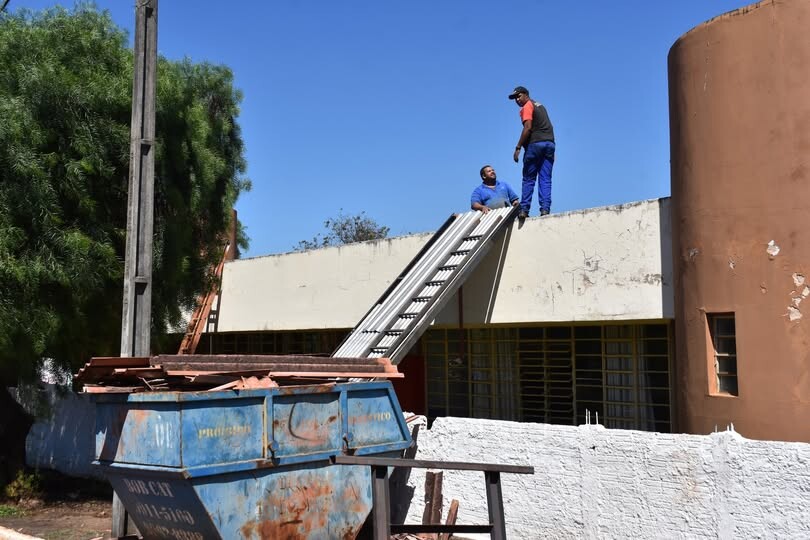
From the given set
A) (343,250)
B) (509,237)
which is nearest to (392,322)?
(509,237)

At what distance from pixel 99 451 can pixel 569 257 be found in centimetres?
594

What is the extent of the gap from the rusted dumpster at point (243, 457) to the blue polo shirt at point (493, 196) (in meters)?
4.87

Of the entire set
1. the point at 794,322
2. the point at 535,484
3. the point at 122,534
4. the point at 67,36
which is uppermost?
the point at 67,36

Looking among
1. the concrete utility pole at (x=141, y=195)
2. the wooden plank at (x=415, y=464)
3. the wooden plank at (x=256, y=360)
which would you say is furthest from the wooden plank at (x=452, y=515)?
the concrete utility pole at (x=141, y=195)

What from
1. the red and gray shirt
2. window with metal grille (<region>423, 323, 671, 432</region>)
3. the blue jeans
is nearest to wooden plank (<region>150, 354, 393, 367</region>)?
window with metal grille (<region>423, 323, 671, 432</region>)

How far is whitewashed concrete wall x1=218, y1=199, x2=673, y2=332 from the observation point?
34.7 feet

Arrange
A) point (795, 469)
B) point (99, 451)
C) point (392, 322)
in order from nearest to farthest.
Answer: point (795, 469) → point (99, 451) → point (392, 322)

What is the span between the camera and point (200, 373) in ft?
26.7

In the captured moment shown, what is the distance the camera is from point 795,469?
22.9 ft

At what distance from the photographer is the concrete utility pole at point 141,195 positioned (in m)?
10.7

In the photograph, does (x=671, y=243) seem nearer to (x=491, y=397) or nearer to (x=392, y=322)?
(x=392, y=322)

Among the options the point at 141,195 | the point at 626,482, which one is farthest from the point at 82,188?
the point at 626,482

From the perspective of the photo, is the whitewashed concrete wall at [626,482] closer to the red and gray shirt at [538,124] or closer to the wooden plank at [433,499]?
the wooden plank at [433,499]

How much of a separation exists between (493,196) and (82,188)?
18.1 feet
